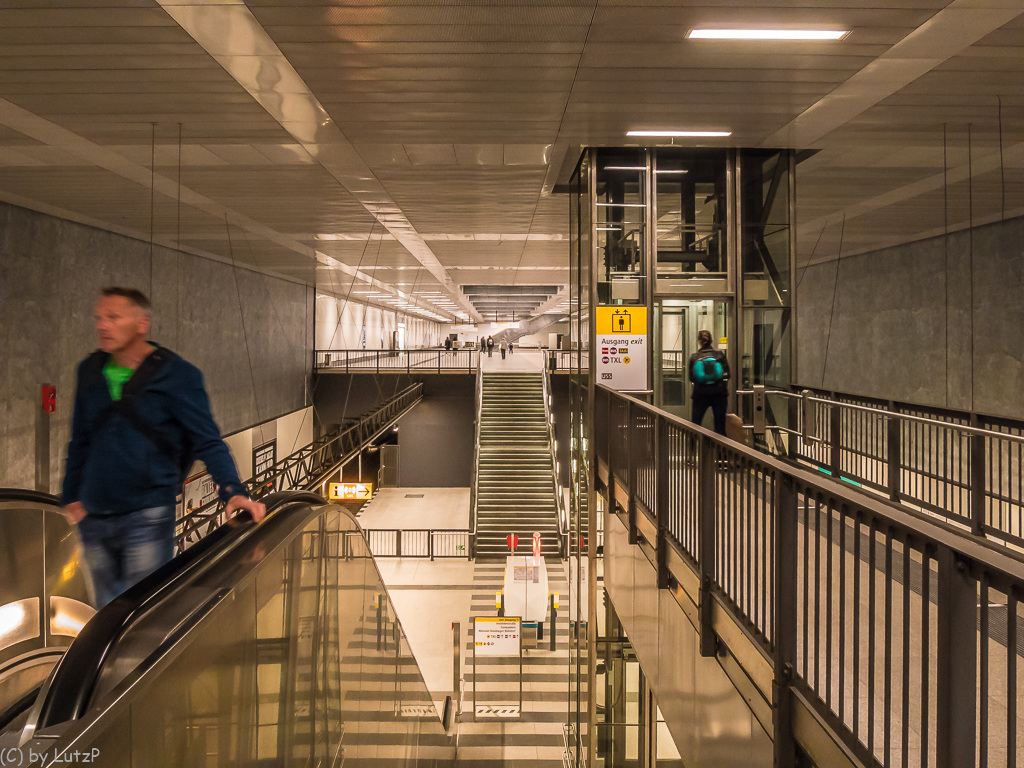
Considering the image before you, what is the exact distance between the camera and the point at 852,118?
640 centimetres

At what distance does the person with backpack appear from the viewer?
7.16 metres

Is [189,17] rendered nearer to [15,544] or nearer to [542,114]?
[542,114]

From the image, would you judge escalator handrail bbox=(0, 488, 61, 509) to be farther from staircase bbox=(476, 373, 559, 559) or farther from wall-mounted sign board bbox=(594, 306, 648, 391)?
staircase bbox=(476, 373, 559, 559)

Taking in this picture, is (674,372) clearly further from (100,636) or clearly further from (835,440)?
(100,636)

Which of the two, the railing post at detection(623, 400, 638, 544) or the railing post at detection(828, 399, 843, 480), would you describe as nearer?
the railing post at detection(623, 400, 638, 544)

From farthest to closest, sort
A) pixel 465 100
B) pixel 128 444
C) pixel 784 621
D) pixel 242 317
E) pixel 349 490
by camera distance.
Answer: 1. pixel 349 490
2. pixel 242 317
3. pixel 465 100
4. pixel 784 621
5. pixel 128 444

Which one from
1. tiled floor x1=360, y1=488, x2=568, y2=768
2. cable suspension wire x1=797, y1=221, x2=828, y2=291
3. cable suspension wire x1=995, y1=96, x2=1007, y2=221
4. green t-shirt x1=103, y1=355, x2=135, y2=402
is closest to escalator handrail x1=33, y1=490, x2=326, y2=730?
green t-shirt x1=103, y1=355, x2=135, y2=402

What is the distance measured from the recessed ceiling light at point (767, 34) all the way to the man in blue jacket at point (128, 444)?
3.99 meters

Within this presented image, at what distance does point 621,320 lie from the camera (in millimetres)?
8008

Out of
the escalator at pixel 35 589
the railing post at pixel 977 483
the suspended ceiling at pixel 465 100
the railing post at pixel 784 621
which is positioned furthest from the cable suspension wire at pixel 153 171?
the railing post at pixel 977 483

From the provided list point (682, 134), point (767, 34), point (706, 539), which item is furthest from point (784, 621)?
point (682, 134)

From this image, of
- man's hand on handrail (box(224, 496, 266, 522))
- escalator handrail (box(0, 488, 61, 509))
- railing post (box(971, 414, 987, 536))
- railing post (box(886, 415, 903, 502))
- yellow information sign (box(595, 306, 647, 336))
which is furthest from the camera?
yellow information sign (box(595, 306, 647, 336))

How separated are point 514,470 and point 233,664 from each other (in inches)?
801

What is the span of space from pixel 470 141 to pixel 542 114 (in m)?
1.07
